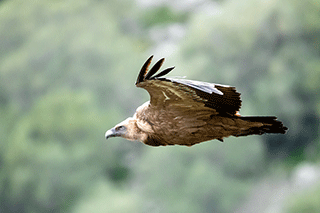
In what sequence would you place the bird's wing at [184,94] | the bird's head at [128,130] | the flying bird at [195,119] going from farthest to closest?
1. the bird's head at [128,130]
2. the flying bird at [195,119]
3. the bird's wing at [184,94]

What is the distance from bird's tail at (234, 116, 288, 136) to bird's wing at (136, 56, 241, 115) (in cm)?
18

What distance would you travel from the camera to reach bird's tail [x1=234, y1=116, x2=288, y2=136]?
144 inches

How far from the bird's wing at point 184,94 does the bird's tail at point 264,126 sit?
0.58 feet

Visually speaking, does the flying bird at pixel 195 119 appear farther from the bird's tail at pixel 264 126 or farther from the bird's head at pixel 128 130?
the bird's head at pixel 128 130

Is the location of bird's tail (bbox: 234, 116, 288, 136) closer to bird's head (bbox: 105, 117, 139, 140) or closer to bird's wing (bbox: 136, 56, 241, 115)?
bird's wing (bbox: 136, 56, 241, 115)

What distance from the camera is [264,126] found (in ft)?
12.4

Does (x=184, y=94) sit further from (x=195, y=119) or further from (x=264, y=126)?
(x=264, y=126)

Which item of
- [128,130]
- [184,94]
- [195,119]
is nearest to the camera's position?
[184,94]

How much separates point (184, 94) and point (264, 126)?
738 mm

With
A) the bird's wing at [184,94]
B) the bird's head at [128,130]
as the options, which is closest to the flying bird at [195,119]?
the bird's wing at [184,94]

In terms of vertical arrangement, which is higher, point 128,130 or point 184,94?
point 184,94

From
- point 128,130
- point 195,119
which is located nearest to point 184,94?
point 195,119

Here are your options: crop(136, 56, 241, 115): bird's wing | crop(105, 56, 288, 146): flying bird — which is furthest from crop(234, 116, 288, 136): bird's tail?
crop(136, 56, 241, 115): bird's wing

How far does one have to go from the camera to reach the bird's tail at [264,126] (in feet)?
12.0
